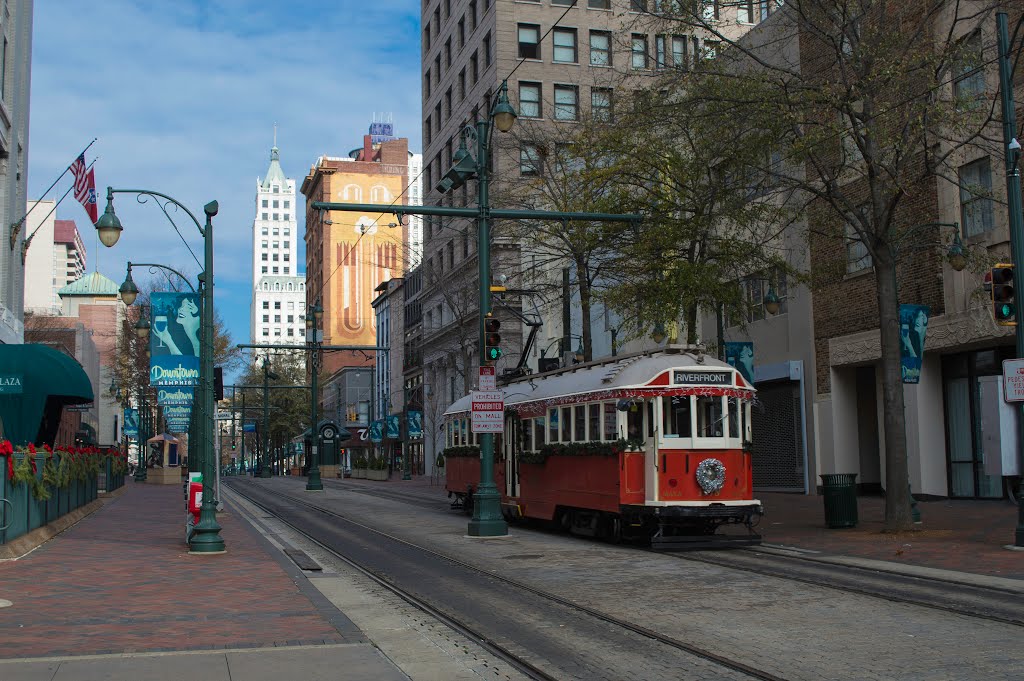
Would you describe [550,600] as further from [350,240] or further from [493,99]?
[350,240]

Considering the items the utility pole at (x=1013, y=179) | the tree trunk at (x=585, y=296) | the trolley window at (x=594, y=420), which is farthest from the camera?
the tree trunk at (x=585, y=296)

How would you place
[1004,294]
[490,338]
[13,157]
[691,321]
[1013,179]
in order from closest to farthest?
[1013,179] < [1004,294] < [490,338] < [691,321] < [13,157]

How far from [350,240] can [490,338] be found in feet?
405

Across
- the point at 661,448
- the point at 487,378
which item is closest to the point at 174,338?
the point at 487,378

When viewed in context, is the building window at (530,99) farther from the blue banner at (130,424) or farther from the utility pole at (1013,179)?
the utility pole at (1013,179)

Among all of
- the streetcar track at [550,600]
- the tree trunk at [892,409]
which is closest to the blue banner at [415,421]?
the tree trunk at [892,409]

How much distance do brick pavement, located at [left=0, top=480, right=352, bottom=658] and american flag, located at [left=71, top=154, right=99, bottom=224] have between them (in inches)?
637

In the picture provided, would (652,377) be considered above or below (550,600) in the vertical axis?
above

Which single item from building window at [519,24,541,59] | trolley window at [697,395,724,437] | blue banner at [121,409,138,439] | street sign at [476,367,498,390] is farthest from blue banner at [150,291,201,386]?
blue banner at [121,409,138,439]

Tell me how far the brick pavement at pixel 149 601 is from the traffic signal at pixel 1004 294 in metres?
12.0

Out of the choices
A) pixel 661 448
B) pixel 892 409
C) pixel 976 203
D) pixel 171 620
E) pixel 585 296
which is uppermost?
pixel 976 203

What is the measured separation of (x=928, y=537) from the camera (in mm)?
19297

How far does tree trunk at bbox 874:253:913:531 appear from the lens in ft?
66.1

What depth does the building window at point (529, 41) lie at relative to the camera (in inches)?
2286
